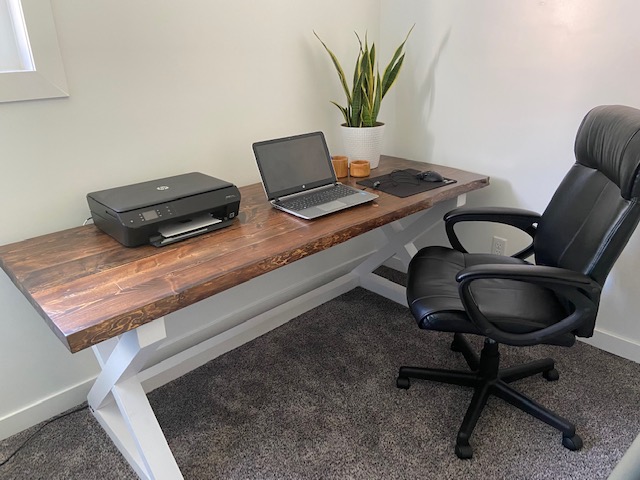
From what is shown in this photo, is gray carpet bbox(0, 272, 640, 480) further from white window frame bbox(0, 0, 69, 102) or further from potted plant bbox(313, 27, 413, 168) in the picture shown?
white window frame bbox(0, 0, 69, 102)

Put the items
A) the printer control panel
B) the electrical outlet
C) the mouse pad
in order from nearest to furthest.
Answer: the printer control panel, the mouse pad, the electrical outlet

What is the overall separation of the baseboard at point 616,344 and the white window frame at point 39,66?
7.70 feet

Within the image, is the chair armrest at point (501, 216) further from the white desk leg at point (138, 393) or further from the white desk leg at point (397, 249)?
the white desk leg at point (138, 393)

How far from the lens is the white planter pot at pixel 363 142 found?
212 cm

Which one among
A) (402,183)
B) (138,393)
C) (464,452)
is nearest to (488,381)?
(464,452)

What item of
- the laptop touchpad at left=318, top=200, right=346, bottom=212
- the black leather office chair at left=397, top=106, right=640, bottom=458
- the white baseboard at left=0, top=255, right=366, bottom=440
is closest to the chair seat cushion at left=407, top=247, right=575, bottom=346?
the black leather office chair at left=397, top=106, right=640, bottom=458

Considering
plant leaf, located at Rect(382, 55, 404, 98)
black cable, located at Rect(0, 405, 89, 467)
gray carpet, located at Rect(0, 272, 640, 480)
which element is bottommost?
black cable, located at Rect(0, 405, 89, 467)

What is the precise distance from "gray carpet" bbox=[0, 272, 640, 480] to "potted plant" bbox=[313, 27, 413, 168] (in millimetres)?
911

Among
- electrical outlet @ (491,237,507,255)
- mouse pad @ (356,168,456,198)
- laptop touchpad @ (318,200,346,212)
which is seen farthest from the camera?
electrical outlet @ (491,237,507,255)

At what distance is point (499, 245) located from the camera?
2285 mm

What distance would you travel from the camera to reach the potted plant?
6.82ft

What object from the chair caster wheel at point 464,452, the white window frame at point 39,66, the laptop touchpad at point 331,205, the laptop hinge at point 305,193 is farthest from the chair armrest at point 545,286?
the white window frame at point 39,66

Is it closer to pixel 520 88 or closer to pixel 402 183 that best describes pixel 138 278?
pixel 402 183

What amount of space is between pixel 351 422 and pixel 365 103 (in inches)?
54.3
